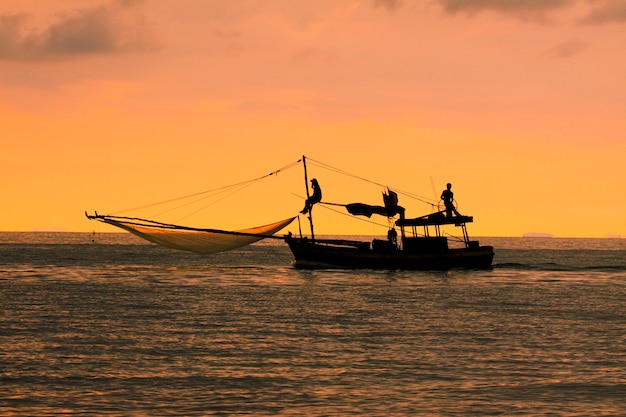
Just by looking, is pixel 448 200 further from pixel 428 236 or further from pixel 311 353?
pixel 311 353

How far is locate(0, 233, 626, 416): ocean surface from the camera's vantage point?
18.7m

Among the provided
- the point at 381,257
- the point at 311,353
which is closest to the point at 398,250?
the point at 381,257

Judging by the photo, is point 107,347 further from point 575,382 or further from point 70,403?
point 575,382

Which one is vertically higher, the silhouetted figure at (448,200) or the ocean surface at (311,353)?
the silhouetted figure at (448,200)

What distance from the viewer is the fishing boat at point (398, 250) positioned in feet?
204

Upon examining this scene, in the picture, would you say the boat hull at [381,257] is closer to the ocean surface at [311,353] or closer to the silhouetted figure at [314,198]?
the silhouetted figure at [314,198]

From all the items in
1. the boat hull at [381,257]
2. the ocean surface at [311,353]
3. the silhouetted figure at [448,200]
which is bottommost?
the ocean surface at [311,353]

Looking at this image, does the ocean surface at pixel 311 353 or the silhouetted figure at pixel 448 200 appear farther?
the silhouetted figure at pixel 448 200

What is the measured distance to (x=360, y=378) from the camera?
70.8 feet

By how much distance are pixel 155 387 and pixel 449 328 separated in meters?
15.2

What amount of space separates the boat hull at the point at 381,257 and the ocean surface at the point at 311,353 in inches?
451

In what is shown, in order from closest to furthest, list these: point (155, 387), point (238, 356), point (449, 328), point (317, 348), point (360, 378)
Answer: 1. point (155, 387)
2. point (360, 378)
3. point (238, 356)
4. point (317, 348)
5. point (449, 328)

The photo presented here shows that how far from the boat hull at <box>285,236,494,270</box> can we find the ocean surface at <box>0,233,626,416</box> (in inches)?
451

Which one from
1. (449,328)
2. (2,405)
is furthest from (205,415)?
(449,328)
